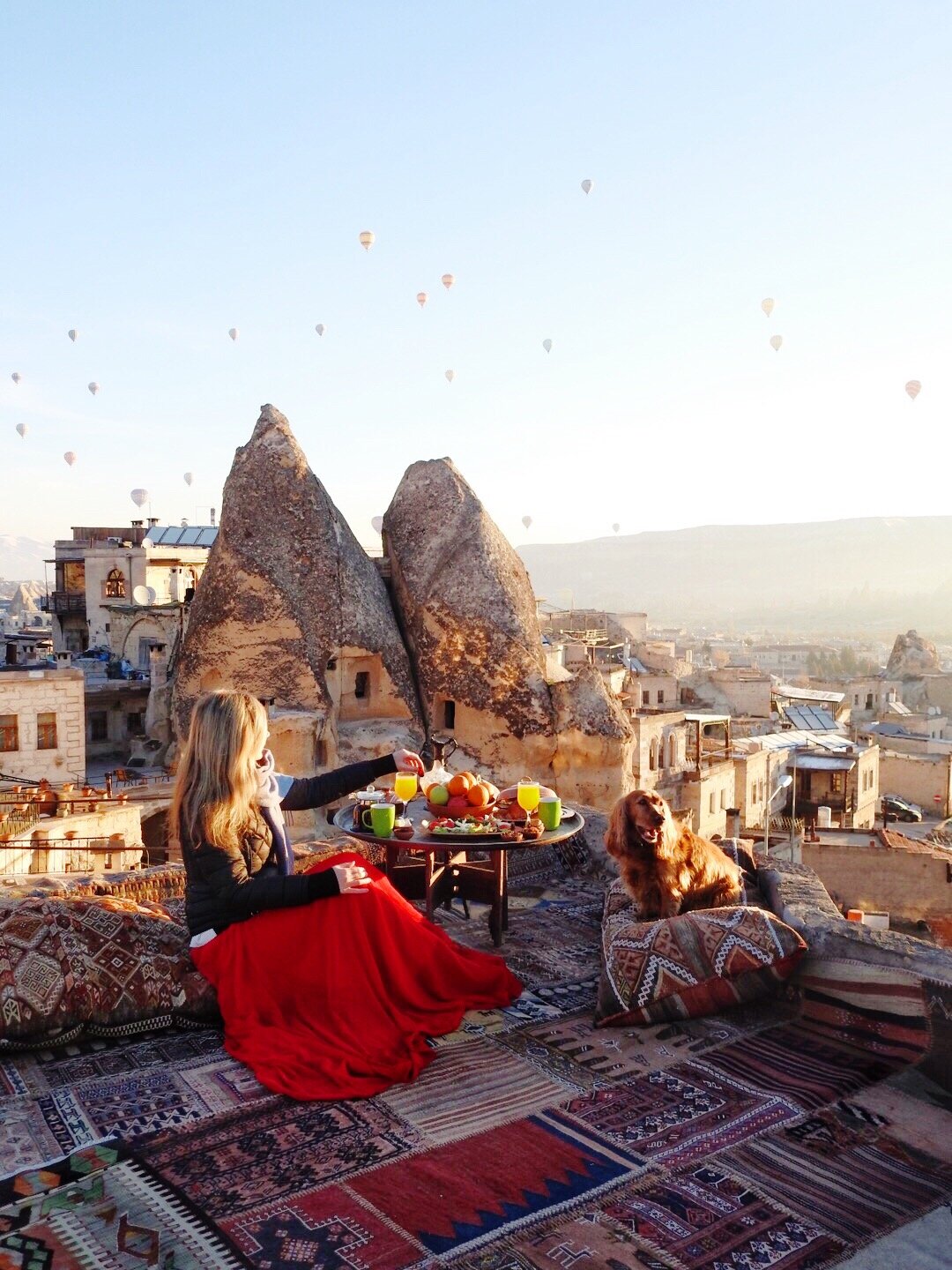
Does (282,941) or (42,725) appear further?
(42,725)

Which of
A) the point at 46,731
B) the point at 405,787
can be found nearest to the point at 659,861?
the point at 405,787

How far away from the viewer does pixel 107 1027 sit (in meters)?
4.71

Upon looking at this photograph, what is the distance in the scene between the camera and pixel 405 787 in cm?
587

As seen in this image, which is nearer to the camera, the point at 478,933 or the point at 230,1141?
the point at 230,1141

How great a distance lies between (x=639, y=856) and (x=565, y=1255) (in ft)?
6.83

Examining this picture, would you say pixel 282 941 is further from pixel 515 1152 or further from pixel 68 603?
pixel 68 603

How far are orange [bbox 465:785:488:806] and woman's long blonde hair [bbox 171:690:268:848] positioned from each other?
5.55 ft

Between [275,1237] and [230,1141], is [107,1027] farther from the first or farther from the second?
[275,1237]

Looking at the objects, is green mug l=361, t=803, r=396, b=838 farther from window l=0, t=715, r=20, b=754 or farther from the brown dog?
window l=0, t=715, r=20, b=754

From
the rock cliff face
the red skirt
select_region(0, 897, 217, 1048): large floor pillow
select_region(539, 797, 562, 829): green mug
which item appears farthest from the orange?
the rock cliff face

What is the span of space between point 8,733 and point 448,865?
1652 cm

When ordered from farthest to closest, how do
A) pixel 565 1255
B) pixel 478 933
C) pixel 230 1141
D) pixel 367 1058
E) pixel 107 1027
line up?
pixel 478 933, pixel 107 1027, pixel 367 1058, pixel 230 1141, pixel 565 1255

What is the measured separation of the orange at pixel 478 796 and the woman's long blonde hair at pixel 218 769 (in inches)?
66.6

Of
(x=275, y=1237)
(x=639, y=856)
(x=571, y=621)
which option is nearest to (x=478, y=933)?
(x=639, y=856)
